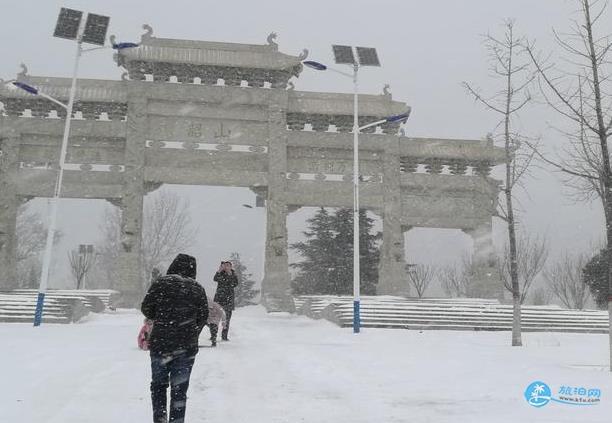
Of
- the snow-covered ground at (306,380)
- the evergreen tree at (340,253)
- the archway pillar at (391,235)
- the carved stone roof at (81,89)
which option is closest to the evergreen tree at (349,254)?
the evergreen tree at (340,253)

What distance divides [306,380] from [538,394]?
111 inches

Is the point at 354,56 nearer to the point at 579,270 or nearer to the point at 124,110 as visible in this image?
the point at 124,110

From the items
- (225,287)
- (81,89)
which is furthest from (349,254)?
(225,287)

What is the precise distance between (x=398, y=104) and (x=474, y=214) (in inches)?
284

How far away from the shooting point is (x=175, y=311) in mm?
4469

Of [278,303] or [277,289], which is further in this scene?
[277,289]

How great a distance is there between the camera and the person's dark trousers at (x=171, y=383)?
13.9 feet

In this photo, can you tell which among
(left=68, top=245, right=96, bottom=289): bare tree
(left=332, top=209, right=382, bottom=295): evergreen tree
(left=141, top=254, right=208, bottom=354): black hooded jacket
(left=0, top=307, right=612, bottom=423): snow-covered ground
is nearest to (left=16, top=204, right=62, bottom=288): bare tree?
(left=68, top=245, right=96, bottom=289): bare tree

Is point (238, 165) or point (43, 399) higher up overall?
point (238, 165)

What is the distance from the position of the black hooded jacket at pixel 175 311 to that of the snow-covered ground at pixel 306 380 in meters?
0.94

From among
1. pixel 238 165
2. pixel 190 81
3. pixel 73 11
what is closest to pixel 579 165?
pixel 73 11

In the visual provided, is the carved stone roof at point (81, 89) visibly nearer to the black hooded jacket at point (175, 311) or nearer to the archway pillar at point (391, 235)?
the archway pillar at point (391, 235)

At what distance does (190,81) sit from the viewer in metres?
26.5

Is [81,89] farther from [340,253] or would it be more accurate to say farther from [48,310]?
[340,253]
